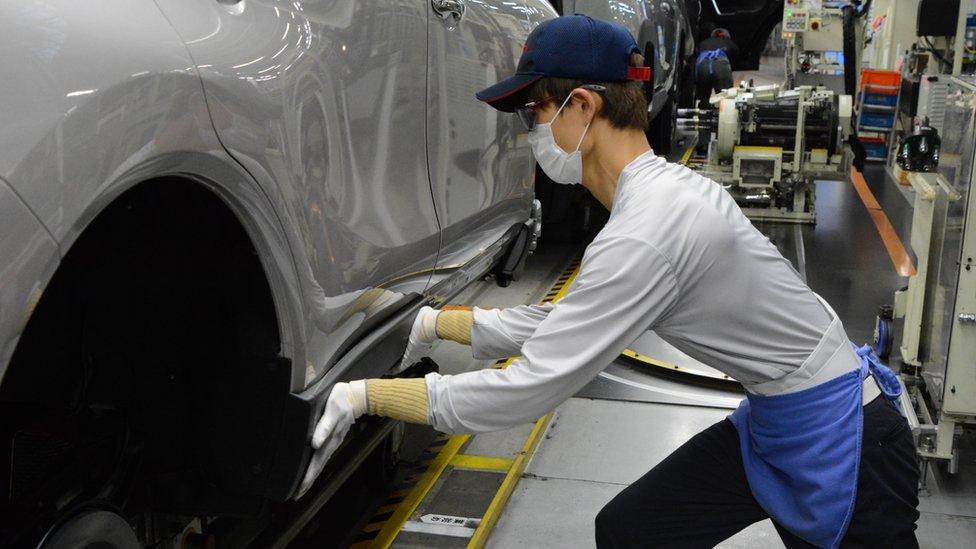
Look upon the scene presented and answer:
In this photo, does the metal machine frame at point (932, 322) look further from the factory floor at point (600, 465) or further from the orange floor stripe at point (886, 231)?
the orange floor stripe at point (886, 231)

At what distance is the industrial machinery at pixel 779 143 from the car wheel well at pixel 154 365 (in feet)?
22.6

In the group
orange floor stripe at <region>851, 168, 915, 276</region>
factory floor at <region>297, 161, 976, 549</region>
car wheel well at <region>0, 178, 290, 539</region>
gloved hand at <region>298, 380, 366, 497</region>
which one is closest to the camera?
car wheel well at <region>0, 178, 290, 539</region>

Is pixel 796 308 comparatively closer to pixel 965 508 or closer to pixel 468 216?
pixel 468 216

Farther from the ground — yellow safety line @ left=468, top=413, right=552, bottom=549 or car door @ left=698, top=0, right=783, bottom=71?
car door @ left=698, top=0, right=783, bottom=71

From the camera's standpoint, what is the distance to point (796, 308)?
2014 millimetres

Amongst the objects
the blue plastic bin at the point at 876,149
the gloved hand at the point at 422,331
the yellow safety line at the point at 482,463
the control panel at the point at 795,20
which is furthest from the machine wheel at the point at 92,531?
the blue plastic bin at the point at 876,149

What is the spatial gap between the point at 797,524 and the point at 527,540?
1374mm

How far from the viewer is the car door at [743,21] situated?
1205 cm

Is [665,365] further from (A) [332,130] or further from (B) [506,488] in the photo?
(A) [332,130]

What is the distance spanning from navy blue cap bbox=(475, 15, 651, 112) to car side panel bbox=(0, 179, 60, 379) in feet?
3.55

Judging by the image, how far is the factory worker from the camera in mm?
1865

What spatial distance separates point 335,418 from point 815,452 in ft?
3.13

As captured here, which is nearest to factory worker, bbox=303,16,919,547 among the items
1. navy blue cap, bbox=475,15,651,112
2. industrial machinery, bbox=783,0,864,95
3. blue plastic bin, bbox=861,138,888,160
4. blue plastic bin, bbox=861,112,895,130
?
navy blue cap, bbox=475,15,651,112

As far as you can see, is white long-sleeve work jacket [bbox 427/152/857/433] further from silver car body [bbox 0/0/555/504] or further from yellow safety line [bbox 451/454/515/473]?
yellow safety line [bbox 451/454/515/473]
